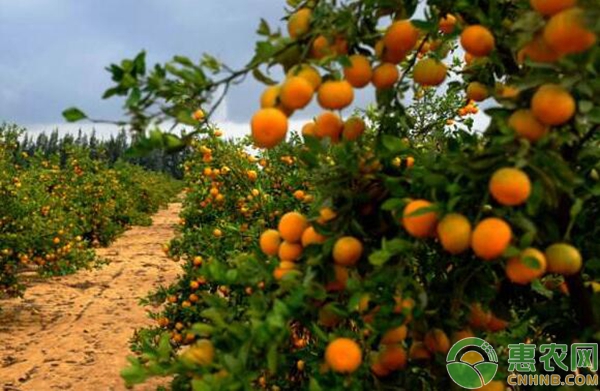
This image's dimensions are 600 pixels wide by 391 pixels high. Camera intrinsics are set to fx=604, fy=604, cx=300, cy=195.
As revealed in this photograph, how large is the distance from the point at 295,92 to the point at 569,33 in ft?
1.94

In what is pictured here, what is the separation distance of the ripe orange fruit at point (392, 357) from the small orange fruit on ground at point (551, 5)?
2.94 feet

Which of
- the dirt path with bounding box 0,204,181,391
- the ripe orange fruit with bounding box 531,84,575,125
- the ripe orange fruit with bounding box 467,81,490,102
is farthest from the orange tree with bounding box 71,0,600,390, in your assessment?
the dirt path with bounding box 0,204,181,391

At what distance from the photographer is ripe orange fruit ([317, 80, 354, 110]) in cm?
145

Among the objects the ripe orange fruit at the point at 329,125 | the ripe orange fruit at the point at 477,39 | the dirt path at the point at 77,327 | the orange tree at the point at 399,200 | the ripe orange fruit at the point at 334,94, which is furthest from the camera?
the dirt path at the point at 77,327

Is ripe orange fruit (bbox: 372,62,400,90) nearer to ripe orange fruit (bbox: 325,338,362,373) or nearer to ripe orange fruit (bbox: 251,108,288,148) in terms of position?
ripe orange fruit (bbox: 251,108,288,148)

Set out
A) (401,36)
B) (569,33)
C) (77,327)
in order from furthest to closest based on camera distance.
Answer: (77,327) < (401,36) < (569,33)

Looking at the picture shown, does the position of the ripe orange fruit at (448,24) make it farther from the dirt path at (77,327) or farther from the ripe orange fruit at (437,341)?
the dirt path at (77,327)

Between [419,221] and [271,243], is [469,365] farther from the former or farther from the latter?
[271,243]

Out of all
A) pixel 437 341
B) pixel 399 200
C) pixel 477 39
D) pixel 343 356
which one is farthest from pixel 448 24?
pixel 343 356

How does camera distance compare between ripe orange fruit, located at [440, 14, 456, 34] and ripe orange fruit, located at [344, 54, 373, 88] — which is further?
ripe orange fruit, located at [440, 14, 456, 34]

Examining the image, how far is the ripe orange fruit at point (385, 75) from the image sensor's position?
5.06 feet

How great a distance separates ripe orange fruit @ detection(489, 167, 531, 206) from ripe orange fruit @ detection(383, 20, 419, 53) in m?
0.45

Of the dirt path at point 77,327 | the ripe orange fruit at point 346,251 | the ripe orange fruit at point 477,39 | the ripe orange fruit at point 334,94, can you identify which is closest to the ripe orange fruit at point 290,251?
the ripe orange fruit at point 346,251

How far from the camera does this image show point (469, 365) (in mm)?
1576
